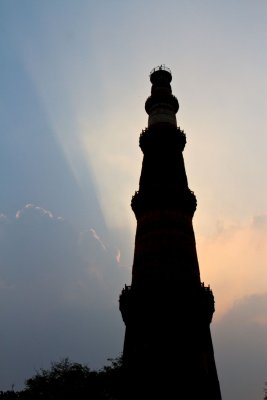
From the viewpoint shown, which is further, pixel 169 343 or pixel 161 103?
pixel 161 103

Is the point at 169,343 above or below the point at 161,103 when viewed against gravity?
below

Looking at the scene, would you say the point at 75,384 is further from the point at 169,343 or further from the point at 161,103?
the point at 161,103

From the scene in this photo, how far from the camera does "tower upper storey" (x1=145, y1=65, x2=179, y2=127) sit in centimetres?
4065

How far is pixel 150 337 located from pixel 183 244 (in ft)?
27.5

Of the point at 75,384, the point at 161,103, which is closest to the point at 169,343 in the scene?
the point at 75,384

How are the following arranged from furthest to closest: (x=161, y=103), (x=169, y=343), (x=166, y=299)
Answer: (x=161, y=103) < (x=166, y=299) < (x=169, y=343)

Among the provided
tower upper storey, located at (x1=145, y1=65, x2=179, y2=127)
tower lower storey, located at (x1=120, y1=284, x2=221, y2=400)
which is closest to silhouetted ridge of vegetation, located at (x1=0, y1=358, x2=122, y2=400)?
tower lower storey, located at (x1=120, y1=284, x2=221, y2=400)

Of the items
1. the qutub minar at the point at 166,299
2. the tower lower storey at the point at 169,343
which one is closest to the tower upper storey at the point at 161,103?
the qutub minar at the point at 166,299

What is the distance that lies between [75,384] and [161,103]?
100 ft

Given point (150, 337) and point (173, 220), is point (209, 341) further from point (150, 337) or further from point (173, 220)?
point (173, 220)

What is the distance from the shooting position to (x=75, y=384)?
107 ft

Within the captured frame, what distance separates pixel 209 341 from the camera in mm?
27906

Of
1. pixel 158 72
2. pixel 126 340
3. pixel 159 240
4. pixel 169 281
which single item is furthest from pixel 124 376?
pixel 158 72

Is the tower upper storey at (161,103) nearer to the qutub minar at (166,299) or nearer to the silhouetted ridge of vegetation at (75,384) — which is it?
the qutub minar at (166,299)
